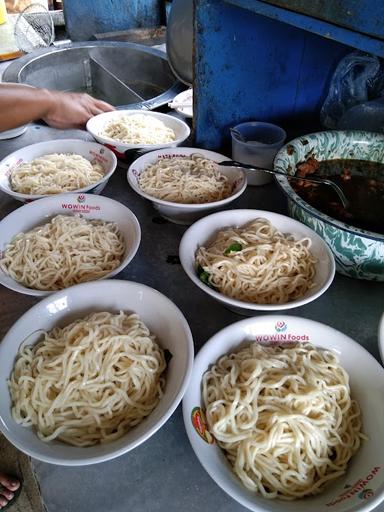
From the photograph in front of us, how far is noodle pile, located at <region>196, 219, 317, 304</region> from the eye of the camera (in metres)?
1.55

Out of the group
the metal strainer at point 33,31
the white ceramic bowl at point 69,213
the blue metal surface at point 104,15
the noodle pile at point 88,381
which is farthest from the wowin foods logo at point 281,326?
the blue metal surface at point 104,15

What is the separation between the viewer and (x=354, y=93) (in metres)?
2.54

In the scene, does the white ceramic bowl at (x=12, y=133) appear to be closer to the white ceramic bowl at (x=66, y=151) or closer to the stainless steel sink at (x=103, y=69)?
the white ceramic bowl at (x=66, y=151)

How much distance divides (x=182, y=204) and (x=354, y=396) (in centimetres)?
102

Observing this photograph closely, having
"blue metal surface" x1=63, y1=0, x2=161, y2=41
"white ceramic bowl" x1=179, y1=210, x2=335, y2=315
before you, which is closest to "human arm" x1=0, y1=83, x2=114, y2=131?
"white ceramic bowl" x1=179, y1=210, x2=335, y2=315

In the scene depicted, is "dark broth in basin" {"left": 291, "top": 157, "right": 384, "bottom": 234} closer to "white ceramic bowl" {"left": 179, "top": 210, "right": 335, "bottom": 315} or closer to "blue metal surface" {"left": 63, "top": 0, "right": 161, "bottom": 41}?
"white ceramic bowl" {"left": 179, "top": 210, "right": 335, "bottom": 315}

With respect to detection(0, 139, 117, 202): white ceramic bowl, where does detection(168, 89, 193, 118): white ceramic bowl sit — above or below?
above

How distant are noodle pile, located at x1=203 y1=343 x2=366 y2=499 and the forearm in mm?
1957

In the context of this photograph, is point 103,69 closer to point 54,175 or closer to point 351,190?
point 54,175

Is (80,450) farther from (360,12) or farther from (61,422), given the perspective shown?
(360,12)

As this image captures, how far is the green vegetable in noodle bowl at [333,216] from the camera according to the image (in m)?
1.49

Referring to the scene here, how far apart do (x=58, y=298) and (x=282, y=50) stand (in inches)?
73.3

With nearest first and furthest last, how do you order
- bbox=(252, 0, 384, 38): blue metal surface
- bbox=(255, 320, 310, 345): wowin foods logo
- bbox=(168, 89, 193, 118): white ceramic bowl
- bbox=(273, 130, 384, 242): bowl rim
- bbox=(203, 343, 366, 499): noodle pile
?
bbox=(203, 343, 366, 499): noodle pile < bbox=(252, 0, 384, 38): blue metal surface < bbox=(255, 320, 310, 345): wowin foods logo < bbox=(273, 130, 384, 242): bowl rim < bbox=(168, 89, 193, 118): white ceramic bowl

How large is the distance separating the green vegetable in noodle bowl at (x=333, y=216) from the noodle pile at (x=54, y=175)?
98 cm
